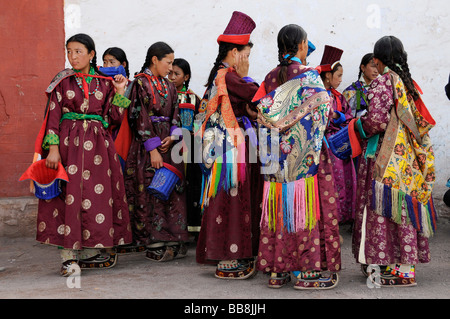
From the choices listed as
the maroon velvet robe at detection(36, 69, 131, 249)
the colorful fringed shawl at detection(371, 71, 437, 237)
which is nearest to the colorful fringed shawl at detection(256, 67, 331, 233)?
the colorful fringed shawl at detection(371, 71, 437, 237)

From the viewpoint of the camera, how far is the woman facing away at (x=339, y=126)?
5871 millimetres

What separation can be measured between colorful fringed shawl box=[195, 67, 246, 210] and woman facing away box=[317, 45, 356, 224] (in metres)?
2.02

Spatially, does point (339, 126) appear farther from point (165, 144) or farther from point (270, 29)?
point (165, 144)

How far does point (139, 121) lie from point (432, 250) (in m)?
2.93

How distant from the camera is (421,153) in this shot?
3.85m

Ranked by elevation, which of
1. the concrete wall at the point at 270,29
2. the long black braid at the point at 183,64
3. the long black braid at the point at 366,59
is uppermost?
the concrete wall at the point at 270,29

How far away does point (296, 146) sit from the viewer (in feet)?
→ 12.2

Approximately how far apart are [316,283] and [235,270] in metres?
0.68

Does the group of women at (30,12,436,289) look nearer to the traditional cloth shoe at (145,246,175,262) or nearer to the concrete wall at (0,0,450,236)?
the traditional cloth shoe at (145,246,175,262)

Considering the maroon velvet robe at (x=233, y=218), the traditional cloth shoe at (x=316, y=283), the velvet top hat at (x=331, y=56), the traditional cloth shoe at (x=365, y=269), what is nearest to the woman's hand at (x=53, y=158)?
the maroon velvet robe at (x=233, y=218)

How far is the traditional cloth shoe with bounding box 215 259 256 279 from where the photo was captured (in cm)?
412

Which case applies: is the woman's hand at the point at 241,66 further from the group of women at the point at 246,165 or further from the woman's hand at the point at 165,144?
the woman's hand at the point at 165,144

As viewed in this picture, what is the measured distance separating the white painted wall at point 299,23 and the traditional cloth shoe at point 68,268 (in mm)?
2587

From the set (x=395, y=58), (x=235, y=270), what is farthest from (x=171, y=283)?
(x=395, y=58)
